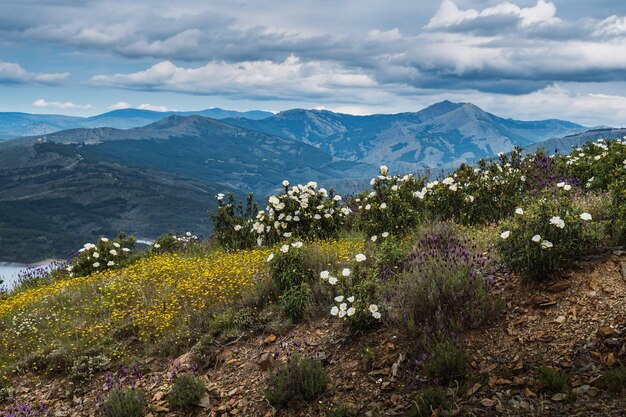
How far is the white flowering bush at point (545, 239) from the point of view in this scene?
5715 millimetres

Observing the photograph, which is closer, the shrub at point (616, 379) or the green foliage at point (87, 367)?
the shrub at point (616, 379)

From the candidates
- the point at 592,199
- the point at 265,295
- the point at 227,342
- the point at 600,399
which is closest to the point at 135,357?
the point at 227,342

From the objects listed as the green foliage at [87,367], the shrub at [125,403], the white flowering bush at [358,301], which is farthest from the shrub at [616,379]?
the green foliage at [87,367]

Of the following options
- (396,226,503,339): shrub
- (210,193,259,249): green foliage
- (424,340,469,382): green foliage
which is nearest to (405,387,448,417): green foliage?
(424,340,469,382): green foliage

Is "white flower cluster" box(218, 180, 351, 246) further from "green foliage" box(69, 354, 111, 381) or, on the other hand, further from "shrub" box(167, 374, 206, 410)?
"shrub" box(167, 374, 206, 410)

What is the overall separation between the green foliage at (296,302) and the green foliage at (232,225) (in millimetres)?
5844

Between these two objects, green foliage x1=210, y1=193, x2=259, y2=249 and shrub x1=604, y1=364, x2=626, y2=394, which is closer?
shrub x1=604, y1=364, x2=626, y2=394

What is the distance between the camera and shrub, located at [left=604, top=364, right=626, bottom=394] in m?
4.24

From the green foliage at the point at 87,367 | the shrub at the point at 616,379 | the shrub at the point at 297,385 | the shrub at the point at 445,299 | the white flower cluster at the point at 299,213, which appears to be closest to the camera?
the shrub at the point at 616,379

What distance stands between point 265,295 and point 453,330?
340cm

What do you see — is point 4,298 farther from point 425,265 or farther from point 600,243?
point 600,243

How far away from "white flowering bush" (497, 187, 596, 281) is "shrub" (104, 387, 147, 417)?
187 inches

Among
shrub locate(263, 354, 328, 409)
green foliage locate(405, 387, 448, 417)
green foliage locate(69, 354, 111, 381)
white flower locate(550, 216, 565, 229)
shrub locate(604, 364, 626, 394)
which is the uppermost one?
white flower locate(550, 216, 565, 229)

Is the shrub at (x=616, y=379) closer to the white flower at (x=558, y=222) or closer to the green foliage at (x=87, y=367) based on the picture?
the white flower at (x=558, y=222)
